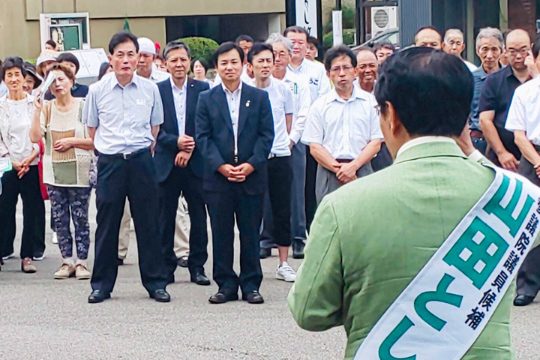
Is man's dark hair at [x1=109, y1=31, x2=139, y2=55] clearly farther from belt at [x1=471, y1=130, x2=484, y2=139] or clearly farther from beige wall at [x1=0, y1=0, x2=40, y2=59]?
beige wall at [x1=0, y1=0, x2=40, y2=59]

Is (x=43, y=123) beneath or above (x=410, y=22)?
beneath

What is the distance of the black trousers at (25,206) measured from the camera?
9.69 metres

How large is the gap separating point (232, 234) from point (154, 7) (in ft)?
100

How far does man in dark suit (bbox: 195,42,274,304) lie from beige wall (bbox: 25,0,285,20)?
29287 millimetres

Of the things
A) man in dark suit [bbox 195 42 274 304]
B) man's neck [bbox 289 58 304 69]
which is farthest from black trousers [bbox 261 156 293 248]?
man's neck [bbox 289 58 304 69]

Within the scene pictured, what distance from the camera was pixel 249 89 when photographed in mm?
8047

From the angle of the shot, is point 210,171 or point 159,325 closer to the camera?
point 159,325

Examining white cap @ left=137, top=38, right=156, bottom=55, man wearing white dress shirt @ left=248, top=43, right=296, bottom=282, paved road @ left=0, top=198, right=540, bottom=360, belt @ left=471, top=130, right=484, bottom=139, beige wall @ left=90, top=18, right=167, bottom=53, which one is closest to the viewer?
paved road @ left=0, top=198, right=540, bottom=360

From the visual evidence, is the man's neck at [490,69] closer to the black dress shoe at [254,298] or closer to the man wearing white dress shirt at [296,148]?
the man wearing white dress shirt at [296,148]

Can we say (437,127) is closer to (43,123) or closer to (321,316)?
(321,316)

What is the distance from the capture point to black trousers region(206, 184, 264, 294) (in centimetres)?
786

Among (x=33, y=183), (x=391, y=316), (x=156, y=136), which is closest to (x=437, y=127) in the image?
(x=391, y=316)

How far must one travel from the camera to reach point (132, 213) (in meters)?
8.03

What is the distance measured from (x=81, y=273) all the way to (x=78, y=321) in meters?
1.74
